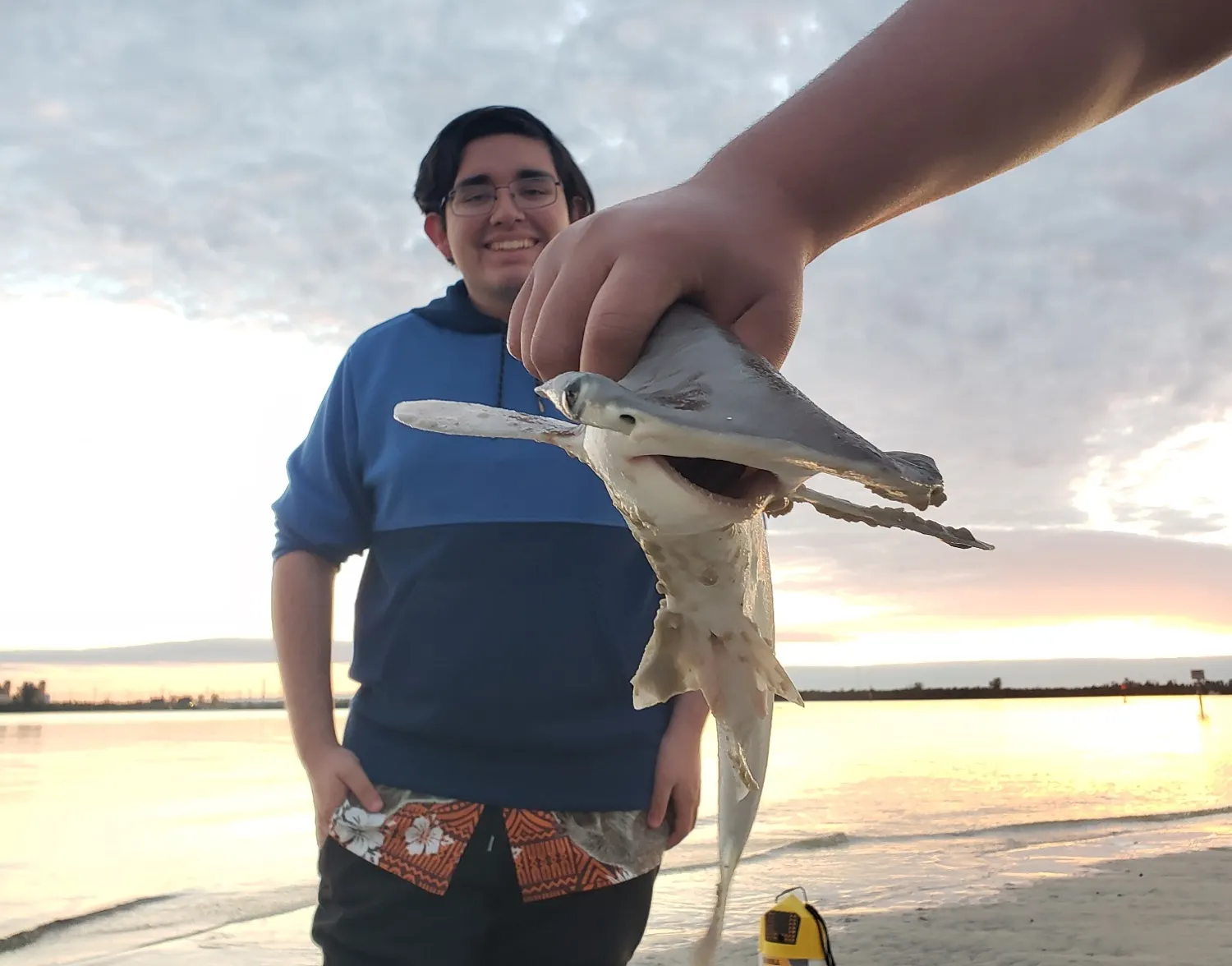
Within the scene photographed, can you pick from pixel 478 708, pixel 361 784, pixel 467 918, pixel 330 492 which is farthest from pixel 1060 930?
pixel 330 492

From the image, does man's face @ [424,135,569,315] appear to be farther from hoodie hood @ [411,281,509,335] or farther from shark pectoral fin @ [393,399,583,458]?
shark pectoral fin @ [393,399,583,458]

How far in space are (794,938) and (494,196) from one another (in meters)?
3.31

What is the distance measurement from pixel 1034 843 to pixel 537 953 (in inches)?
402

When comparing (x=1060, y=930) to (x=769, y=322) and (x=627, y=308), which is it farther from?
(x=627, y=308)

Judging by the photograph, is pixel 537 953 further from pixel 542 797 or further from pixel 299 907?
pixel 299 907

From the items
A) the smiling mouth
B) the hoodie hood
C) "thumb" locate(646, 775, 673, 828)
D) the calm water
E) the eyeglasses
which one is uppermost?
the eyeglasses

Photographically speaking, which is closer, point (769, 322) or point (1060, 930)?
point (769, 322)

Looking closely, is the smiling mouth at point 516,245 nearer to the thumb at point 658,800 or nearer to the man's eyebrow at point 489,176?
the man's eyebrow at point 489,176

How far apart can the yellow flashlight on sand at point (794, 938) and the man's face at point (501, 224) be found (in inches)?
112

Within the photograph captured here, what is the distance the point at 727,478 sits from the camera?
1.05 meters

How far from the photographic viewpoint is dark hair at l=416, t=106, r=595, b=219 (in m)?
3.13

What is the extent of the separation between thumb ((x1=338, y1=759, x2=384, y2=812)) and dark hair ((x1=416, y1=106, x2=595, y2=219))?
2.01 metres

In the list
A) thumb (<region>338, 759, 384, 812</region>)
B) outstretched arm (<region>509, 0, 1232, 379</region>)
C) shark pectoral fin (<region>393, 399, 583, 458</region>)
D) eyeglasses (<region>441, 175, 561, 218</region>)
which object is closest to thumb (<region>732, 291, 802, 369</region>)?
outstretched arm (<region>509, 0, 1232, 379</region>)

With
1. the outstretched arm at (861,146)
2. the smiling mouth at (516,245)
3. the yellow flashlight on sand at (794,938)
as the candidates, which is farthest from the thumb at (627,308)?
the yellow flashlight on sand at (794,938)
